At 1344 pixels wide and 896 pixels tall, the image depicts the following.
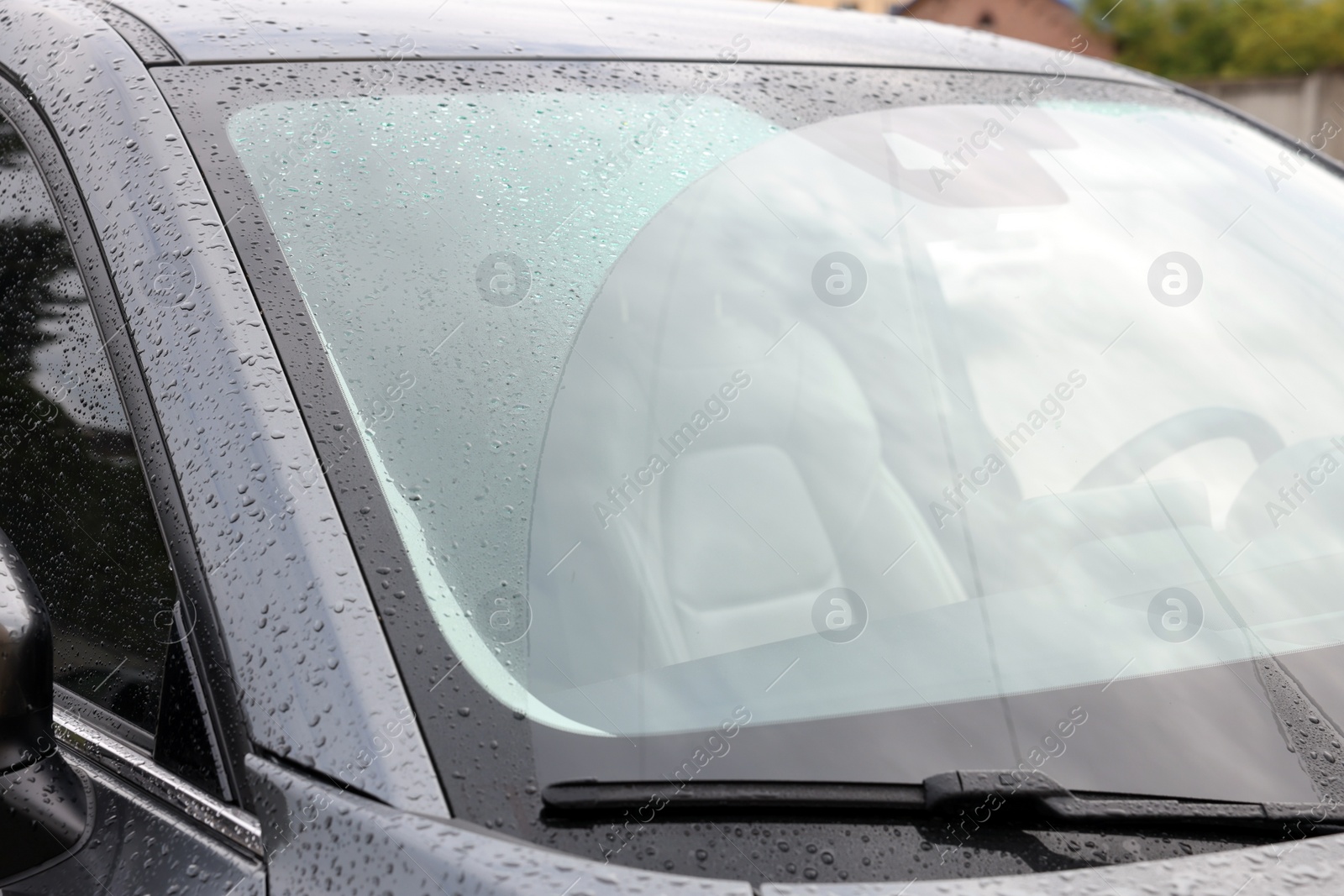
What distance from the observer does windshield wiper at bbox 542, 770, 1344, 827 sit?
85 centimetres

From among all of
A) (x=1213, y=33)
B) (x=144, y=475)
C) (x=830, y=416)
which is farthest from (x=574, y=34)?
(x=1213, y=33)

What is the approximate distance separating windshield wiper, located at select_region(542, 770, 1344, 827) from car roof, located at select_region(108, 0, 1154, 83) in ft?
2.94

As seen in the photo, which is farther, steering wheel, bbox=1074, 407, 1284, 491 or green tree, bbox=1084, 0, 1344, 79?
green tree, bbox=1084, 0, 1344, 79

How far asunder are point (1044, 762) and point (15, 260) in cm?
122

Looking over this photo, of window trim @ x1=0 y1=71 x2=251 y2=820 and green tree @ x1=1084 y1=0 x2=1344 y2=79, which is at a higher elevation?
green tree @ x1=1084 y1=0 x2=1344 y2=79

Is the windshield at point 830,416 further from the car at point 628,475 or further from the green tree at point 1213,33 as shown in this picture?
the green tree at point 1213,33

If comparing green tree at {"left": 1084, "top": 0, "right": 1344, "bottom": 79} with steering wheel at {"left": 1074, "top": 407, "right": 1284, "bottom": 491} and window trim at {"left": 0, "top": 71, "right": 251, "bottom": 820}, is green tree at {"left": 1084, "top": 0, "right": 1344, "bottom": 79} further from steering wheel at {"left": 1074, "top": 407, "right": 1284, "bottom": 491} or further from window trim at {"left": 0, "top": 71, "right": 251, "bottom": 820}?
window trim at {"left": 0, "top": 71, "right": 251, "bottom": 820}

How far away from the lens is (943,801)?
0.87 metres

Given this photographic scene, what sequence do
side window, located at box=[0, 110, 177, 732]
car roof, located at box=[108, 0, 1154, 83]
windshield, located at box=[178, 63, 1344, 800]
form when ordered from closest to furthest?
windshield, located at box=[178, 63, 1344, 800] → side window, located at box=[0, 110, 177, 732] → car roof, located at box=[108, 0, 1154, 83]

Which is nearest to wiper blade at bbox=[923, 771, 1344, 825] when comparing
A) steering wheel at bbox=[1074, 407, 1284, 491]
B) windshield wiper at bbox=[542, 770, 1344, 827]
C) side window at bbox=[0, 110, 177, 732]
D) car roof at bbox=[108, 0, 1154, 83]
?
windshield wiper at bbox=[542, 770, 1344, 827]

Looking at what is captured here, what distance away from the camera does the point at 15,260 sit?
4.47 ft

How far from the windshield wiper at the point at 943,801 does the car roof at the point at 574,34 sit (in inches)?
35.2

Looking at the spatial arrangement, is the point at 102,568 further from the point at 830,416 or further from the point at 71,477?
the point at 830,416

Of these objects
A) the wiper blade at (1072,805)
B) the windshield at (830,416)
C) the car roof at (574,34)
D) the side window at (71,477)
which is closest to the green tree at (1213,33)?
the car roof at (574,34)
